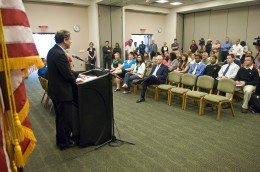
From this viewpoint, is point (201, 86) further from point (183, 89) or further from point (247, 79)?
point (247, 79)

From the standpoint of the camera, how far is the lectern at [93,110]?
283cm

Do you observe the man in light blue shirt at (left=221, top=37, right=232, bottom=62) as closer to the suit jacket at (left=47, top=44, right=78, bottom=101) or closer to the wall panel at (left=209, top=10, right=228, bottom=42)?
the wall panel at (left=209, top=10, right=228, bottom=42)

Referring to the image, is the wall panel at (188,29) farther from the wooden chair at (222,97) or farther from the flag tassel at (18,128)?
the flag tassel at (18,128)

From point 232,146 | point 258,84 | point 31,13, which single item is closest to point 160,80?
point 258,84

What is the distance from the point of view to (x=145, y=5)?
11.9m

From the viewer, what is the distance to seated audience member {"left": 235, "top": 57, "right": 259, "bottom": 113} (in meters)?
4.62

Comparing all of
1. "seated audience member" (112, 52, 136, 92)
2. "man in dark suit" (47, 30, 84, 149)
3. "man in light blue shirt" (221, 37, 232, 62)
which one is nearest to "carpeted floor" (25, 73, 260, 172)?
"man in dark suit" (47, 30, 84, 149)

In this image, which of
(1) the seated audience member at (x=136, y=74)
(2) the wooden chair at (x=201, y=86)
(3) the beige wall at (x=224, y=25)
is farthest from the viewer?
(3) the beige wall at (x=224, y=25)

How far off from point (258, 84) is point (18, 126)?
490 centimetres

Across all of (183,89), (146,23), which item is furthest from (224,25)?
(183,89)

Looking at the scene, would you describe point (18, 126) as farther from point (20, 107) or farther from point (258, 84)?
point (258, 84)

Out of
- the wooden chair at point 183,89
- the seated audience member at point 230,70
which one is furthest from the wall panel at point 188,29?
the wooden chair at point 183,89

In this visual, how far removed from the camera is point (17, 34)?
→ 1.09 metres

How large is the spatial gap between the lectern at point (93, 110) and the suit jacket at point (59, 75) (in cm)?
14
